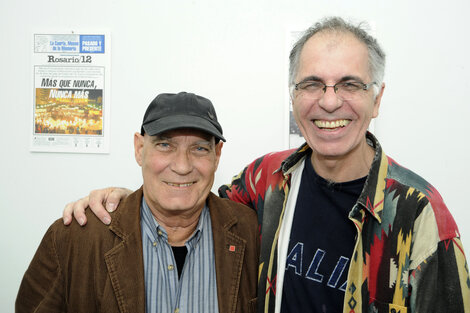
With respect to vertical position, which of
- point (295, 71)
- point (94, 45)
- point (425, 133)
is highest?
point (94, 45)

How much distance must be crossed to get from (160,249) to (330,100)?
0.80 metres

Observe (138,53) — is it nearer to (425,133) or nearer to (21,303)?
(21,303)

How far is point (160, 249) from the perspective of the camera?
4.15 feet

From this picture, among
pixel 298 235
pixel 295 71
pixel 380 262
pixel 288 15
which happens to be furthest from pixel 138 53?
pixel 380 262

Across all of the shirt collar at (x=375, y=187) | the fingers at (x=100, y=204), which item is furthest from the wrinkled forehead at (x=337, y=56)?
the fingers at (x=100, y=204)

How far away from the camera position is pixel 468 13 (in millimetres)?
1864

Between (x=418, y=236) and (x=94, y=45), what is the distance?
75.4 inches

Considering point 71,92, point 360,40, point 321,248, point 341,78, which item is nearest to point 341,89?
point 341,78

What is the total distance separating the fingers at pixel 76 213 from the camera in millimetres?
1249

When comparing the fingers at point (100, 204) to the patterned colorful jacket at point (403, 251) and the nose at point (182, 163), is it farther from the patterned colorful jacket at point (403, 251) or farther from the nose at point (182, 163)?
the patterned colorful jacket at point (403, 251)

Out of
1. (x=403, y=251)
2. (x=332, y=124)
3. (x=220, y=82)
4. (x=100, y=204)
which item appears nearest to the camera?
(x=403, y=251)

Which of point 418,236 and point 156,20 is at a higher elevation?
point 156,20

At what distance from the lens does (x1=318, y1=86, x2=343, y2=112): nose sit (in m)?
1.16

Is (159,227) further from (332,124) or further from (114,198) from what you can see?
(332,124)
